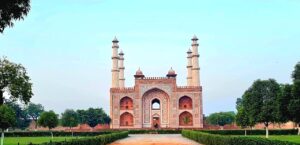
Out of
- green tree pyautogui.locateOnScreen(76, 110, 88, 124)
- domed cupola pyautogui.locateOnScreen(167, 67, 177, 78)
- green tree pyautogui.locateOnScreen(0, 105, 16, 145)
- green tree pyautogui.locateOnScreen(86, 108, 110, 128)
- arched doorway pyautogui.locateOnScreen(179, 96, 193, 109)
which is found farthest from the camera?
green tree pyautogui.locateOnScreen(86, 108, 110, 128)

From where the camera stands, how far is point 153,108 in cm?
6047

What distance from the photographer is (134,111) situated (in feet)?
193

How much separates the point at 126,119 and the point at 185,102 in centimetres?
851

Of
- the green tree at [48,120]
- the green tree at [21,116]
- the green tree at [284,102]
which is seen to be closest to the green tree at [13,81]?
the green tree at [48,120]

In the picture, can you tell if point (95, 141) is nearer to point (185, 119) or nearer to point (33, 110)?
point (185, 119)

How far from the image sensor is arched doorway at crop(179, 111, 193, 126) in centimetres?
5834

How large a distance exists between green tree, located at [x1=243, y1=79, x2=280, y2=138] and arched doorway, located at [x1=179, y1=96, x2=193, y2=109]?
22.3m

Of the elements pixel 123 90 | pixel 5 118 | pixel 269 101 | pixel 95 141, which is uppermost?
pixel 123 90

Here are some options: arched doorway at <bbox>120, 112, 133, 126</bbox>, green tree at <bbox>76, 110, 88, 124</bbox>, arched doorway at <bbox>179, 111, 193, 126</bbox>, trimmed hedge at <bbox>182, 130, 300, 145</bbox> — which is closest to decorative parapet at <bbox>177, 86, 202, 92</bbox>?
arched doorway at <bbox>179, 111, 193, 126</bbox>

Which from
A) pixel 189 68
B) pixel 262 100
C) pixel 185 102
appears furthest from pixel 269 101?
pixel 189 68

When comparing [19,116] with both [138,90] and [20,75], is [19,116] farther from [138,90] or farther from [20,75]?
[20,75]

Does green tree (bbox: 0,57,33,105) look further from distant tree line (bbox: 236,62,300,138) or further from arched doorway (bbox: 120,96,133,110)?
arched doorway (bbox: 120,96,133,110)

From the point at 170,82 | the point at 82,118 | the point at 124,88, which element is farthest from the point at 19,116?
the point at 170,82

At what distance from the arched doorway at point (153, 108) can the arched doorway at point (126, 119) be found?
71.9 inches
